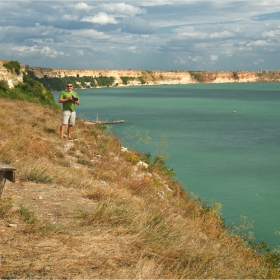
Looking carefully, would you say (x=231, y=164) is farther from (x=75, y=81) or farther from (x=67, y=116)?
(x=75, y=81)

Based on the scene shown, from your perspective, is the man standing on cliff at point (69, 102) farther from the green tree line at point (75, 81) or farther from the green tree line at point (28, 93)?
the green tree line at point (75, 81)

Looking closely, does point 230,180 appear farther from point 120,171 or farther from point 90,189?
point 90,189

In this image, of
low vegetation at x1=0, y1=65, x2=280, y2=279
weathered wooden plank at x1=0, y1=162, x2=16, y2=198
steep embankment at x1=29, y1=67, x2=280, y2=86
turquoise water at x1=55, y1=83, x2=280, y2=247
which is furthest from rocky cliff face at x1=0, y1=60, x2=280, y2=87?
weathered wooden plank at x1=0, y1=162, x2=16, y2=198

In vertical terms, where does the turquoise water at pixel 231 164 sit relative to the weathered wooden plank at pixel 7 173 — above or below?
below

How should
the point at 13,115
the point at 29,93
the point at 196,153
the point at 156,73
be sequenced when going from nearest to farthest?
the point at 13,115
the point at 196,153
the point at 29,93
the point at 156,73

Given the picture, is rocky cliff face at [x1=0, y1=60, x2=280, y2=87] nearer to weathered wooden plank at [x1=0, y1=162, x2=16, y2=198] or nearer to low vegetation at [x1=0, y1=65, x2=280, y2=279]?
low vegetation at [x1=0, y1=65, x2=280, y2=279]

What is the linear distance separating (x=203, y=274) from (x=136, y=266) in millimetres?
Answer: 822

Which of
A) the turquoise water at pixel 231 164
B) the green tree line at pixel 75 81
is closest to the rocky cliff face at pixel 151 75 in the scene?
the green tree line at pixel 75 81

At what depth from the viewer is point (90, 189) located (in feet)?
25.1

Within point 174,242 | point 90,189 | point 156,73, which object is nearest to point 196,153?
point 90,189

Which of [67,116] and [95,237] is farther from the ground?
[67,116]

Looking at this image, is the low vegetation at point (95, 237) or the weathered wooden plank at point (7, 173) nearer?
the low vegetation at point (95, 237)

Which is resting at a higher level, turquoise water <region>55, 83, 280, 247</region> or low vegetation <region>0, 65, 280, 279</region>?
low vegetation <region>0, 65, 280, 279</region>

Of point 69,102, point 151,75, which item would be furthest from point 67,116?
point 151,75
